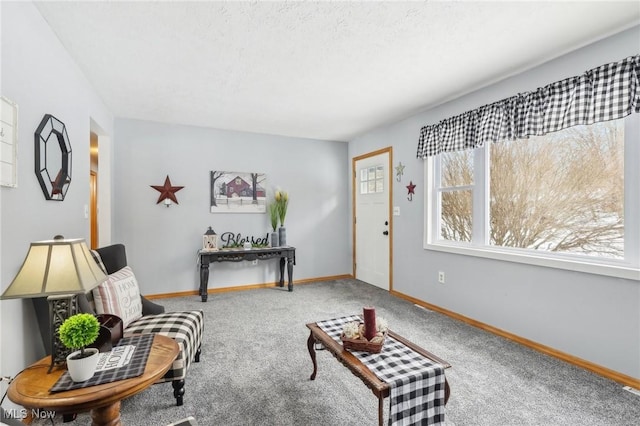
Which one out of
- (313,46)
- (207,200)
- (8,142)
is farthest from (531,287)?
(207,200)

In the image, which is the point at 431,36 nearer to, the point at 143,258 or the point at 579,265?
the point at 579,265

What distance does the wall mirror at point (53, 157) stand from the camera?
72.3 inches

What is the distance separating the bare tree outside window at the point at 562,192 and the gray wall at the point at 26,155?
3.56 metres

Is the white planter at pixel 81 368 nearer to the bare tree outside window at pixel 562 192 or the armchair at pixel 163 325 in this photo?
the armchair at pixel 163 325

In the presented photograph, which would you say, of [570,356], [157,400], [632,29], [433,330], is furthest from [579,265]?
[157,400]

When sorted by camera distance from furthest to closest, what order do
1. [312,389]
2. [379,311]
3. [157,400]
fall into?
[379,311] → [312,389] → [157,400]

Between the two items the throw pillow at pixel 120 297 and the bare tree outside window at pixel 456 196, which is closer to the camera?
the throw pillow at pixel 120 297

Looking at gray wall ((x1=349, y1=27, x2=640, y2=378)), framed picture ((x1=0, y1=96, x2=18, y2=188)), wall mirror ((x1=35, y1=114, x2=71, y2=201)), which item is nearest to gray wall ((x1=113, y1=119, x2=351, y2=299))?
gray wall ((x1=349, y1=27, x2=640, y2=378))

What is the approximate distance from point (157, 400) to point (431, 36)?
297 centimetres

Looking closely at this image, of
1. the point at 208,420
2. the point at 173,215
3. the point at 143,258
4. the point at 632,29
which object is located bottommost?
the point at 208,420

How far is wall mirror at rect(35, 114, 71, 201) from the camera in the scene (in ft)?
6.03

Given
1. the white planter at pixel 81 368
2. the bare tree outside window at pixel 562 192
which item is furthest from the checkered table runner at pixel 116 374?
the bare tree outside window at pixel 562 192

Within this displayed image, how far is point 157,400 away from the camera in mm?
1907

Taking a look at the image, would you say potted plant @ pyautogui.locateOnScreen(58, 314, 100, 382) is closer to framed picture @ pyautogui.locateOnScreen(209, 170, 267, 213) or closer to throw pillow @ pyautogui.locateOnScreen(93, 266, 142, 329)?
throw pillow @ pyautogui.locateOnScreen(93, 266, 142, 329)
